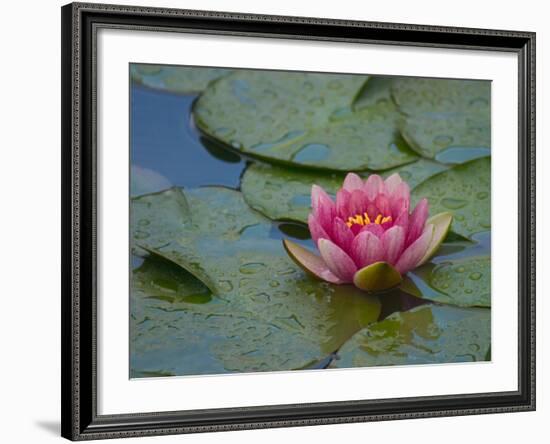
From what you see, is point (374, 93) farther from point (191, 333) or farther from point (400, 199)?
point (191, 333)

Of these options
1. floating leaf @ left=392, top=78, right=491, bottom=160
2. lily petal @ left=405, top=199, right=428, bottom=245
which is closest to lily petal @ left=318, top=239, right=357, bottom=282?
lily petal @ left=405, top=199, right=428, bottom=245

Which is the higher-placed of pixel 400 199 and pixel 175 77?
pixel 175 77

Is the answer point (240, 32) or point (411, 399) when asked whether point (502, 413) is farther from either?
point (240, 32)

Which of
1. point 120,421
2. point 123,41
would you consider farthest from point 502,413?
point 123,41

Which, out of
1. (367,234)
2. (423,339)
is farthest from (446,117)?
(423,339)

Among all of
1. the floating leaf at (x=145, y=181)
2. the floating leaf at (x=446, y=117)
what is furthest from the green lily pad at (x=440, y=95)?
the floating leaf at (x=145, y=181)

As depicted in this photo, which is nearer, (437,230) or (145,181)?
(145,181)

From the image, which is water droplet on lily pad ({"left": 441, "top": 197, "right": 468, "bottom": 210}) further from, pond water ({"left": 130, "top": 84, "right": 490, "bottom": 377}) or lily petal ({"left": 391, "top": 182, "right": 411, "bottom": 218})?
pond water ({"left": 130, "top": 84, "right": 490, "bottom": 377})

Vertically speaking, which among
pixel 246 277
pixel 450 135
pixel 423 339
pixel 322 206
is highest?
pixel 450 135
